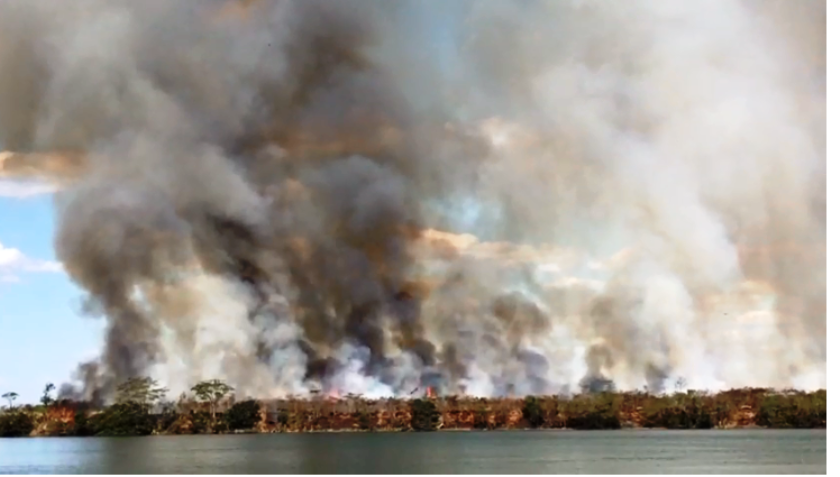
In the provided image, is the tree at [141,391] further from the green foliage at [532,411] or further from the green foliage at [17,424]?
the green foliage at [532,411]

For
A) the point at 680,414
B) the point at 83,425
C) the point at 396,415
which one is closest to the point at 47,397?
the point at 83,425

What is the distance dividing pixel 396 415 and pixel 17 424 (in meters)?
14.0

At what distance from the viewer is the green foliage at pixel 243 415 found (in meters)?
29.7

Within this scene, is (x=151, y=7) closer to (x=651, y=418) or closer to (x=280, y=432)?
(x=280, y=432)

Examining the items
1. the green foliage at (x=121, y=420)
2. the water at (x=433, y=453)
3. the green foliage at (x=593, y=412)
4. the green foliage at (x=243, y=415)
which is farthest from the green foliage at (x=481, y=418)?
the green foliage at (x=121, y=420)

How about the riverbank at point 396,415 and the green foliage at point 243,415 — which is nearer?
the riverbank at point 396,415

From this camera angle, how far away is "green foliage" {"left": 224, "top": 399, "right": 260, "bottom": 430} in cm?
2970

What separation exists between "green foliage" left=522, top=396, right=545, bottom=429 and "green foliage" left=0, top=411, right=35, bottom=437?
59.7ft

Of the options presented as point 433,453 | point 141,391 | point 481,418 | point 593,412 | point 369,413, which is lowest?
point 433,453

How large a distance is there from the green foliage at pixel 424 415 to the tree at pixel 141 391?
916cm

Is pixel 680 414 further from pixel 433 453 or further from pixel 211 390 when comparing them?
pixel 211 390

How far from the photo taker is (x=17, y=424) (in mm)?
29906

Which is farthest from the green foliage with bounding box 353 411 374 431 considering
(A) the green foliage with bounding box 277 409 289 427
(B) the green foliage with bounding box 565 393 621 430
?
(B) the green foliage with bounding box 565 393 621 430

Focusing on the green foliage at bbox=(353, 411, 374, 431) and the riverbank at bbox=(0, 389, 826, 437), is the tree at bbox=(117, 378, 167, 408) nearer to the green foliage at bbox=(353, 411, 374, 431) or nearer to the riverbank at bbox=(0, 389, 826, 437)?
the riverbank at bbox=(0, 389, 826, 437)
